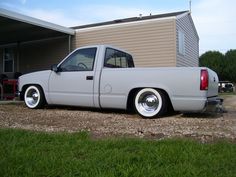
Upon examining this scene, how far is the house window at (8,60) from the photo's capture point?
21.9 m

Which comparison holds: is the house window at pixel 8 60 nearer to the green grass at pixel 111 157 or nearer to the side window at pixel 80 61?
the side window at pixel 80 61

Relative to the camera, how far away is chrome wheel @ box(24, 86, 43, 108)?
30.0 ft

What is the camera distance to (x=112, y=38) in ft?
55.2

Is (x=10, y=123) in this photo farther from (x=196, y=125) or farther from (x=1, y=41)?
(x=1, y=41)

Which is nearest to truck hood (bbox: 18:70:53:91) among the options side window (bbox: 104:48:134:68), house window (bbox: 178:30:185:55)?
side window (bbox: 104:48:134:68)

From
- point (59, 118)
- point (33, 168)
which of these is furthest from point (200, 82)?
point (33, 168)

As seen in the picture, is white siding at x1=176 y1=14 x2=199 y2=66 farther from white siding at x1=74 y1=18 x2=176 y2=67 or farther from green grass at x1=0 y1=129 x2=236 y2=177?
green grass at x1=0 y1=129 x2=236 y2=177

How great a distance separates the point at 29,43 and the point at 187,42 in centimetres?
870

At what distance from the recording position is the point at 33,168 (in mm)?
3820

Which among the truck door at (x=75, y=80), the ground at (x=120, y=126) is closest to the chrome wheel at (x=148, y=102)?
the ground at (x=120, y=126)

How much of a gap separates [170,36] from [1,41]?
1042 centimetres

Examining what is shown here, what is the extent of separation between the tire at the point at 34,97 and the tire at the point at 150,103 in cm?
267

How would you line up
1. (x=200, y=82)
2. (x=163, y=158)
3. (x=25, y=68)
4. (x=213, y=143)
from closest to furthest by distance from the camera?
(x=163, y=158) → (x=213, y=143) → (x=200, y=82) → (x=25, y=68)

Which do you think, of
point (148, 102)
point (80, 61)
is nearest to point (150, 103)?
point (148, 102)
